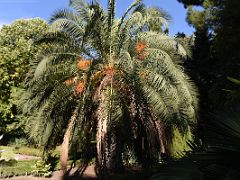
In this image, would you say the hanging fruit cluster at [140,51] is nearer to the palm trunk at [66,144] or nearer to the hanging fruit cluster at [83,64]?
the hanging fruit cluster at [83,64]

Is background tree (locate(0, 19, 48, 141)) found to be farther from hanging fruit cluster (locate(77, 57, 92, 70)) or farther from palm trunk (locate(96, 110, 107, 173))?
palm trunk (locate(96, 110, 107, 173))

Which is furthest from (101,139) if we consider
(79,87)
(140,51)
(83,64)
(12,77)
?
(12,77)

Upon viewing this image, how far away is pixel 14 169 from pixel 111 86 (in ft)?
19.5

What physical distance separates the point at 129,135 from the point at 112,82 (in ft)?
5.89

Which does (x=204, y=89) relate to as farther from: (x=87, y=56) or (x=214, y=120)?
(x=214, y=120)

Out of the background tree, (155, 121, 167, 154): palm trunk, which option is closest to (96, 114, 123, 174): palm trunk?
(155, 121, 167, 154): palm trunk

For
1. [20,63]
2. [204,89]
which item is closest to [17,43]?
[20,63]

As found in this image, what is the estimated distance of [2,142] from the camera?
26.6 metres

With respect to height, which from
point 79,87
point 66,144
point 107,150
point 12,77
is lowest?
point 107,150

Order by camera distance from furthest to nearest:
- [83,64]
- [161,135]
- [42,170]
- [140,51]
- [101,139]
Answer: [42,170] → [83,64] → [161,135] → [140,51] → [101,139]

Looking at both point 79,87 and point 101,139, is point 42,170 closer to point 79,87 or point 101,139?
point 79,87

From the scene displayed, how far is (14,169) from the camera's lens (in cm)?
1592

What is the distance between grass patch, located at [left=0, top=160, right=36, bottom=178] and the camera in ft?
50.0

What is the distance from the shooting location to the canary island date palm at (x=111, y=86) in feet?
41.3
